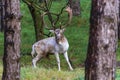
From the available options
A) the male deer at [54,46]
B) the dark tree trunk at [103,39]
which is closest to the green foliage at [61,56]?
the male deer at [54,46]

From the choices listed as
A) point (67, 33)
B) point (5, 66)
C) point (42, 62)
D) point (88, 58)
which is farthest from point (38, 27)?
point (88, 58)

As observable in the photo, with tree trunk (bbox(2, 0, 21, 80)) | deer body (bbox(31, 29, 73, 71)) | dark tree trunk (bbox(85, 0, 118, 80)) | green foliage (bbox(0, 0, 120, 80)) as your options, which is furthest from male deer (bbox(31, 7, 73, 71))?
dark tree trunk (bbox(85, 0, 118, 80))

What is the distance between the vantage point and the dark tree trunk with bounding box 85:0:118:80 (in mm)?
5656

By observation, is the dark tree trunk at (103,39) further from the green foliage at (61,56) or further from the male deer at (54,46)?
the male deer at (54,46)

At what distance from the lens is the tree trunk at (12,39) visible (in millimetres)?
8898

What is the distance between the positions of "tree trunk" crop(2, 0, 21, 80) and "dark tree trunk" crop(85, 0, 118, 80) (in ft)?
11.3

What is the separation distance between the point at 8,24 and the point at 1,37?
59.0 ft

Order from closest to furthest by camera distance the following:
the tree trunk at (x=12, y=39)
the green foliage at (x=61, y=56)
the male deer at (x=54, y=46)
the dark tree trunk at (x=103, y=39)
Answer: the dark tree trunk at (x=103, y=39) < the tree trunk at (x=12, y=39) < the green foliage at (x=61, y=56) < the male deer at (x=54, y=46)

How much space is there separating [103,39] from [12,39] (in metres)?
3.69

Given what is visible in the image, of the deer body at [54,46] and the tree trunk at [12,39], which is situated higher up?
the tree trunk at [12,39]

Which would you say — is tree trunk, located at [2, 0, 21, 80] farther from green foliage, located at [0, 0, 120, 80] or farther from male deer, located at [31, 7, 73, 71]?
male deer, located at [31, 7, 73, 71]

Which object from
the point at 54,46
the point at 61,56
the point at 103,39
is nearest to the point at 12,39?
the point at 103,39

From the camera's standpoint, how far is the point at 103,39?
5.67m

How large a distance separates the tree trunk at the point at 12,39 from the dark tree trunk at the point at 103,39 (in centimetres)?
344
